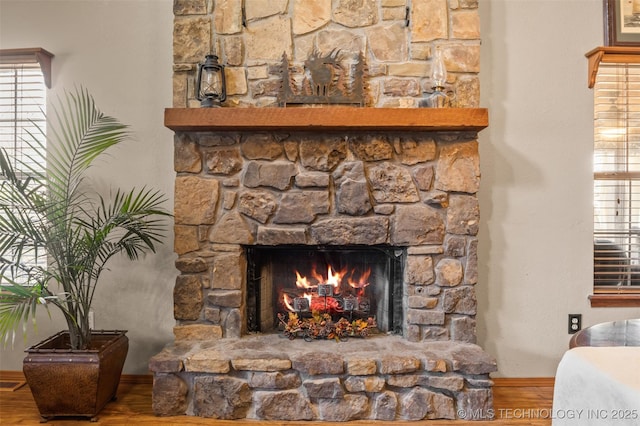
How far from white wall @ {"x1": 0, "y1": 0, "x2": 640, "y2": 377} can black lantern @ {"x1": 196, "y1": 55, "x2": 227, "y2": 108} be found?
0.41 m

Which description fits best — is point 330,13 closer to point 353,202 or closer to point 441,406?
point 353,202

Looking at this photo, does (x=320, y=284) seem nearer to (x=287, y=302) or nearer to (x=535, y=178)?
(x=287, y=302)

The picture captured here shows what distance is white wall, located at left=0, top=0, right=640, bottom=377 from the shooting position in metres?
2.60

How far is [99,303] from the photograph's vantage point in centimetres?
267

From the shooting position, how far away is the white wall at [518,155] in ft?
8.54

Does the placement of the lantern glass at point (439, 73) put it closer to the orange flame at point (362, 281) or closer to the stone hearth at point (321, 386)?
the orange flame at point (362, 281)

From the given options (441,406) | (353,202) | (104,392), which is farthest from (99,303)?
(441,406)

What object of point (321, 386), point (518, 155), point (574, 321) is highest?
point (518, 155)

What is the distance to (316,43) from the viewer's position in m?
2.44

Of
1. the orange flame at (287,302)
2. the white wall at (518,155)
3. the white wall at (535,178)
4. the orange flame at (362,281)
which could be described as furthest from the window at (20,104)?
the white wall at (535,178)

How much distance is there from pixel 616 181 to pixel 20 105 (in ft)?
12.4

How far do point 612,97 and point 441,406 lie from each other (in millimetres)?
2128

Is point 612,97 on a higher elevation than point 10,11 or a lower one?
lower

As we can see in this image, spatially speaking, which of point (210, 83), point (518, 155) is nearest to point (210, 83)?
point (210, 83)
